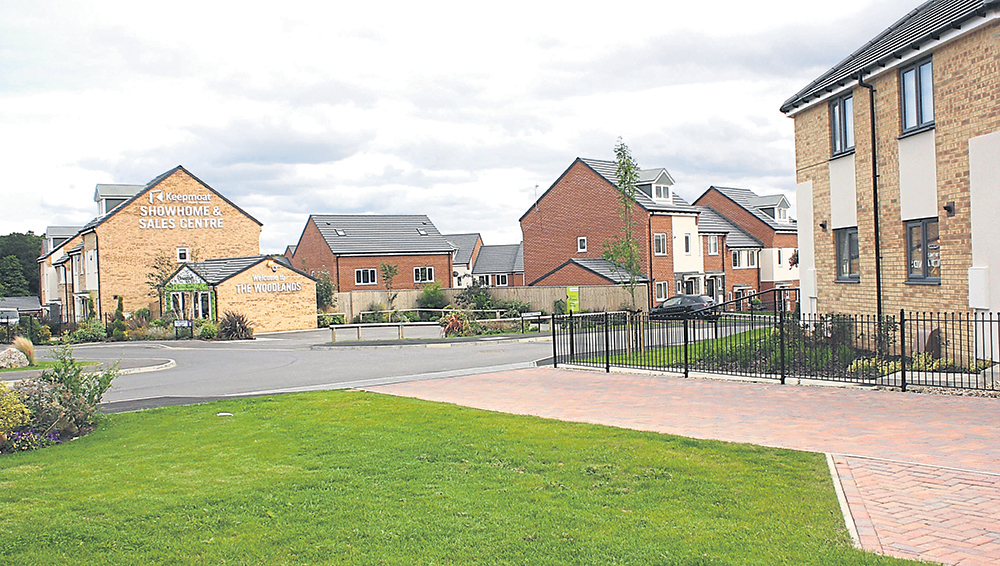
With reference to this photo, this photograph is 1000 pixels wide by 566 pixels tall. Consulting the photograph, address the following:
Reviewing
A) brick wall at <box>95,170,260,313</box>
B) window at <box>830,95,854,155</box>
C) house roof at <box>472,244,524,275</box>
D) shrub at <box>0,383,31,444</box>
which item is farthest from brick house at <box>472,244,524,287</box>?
shrub at <box>0,383,31,444</box>

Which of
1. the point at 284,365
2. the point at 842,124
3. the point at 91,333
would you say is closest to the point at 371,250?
the point at 91,333

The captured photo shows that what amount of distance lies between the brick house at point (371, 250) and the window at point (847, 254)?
45173 mm

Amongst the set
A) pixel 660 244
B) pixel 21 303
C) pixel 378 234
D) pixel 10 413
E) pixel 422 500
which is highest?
pixel 378 234

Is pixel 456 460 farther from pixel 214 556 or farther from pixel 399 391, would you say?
pixel 399 391

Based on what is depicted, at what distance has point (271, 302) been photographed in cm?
4578

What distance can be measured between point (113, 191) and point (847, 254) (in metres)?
54.8

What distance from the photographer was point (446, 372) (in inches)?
854

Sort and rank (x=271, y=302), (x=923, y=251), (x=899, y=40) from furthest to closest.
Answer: (x=271, y=302) → (x=899, y=40) → (x=923, y=251)

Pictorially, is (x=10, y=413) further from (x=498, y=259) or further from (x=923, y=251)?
(x=498, y=259)

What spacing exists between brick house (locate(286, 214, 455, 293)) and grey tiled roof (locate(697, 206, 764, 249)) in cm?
2077

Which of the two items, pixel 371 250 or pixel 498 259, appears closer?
pixel 371 250

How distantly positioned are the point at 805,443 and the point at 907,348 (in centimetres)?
904

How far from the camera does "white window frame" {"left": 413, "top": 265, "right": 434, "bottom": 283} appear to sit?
6525 cm

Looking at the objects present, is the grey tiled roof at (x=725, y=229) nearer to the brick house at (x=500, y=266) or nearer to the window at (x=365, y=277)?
the brick house at (x=500, y=266)
